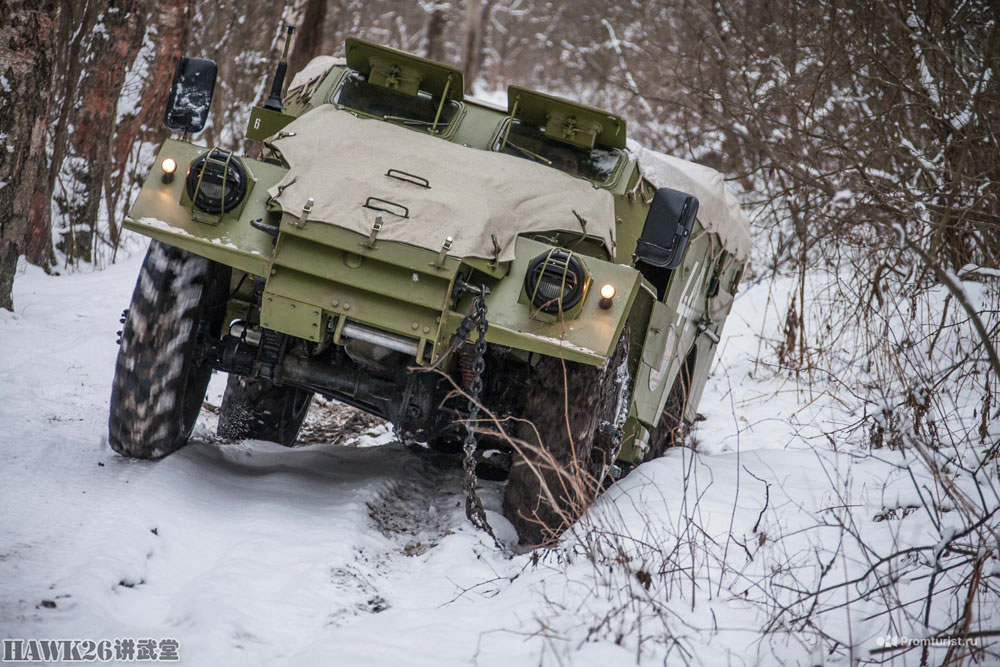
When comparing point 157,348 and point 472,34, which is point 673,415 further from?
point 472,34

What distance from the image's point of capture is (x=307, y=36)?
1235cm

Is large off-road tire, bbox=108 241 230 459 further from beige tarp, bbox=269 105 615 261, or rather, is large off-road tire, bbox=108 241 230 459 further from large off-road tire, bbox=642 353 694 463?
large off-road tire, bbox=642 353 694 463

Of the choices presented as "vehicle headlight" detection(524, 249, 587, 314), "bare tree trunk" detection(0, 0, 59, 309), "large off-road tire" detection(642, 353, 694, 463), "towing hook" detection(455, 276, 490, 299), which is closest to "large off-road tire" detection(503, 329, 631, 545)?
"vehicle headlight" detection(524, 249, 587, 314)

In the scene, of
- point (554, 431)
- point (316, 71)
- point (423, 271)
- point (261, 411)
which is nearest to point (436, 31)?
point (316, 71)

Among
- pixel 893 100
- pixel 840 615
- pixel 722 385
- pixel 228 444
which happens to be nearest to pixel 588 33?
pixel 722 385

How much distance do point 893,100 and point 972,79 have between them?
68 cm

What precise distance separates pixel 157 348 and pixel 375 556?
4.54 feet

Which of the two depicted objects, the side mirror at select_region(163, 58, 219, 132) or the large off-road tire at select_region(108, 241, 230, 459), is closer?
the large off-road tire at select_region(108, 241, 230, 459)

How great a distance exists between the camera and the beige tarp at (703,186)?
6.02 metres

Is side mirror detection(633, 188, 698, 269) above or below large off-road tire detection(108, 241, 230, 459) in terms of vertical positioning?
above

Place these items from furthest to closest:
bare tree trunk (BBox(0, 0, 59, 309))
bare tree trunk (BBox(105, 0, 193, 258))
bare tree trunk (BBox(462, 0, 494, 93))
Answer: bare tree trunk (BBox(462, 0, 494, 93)) < bare tree trunk (BBox(105, 0, 193, 258)) < bare tree trunk (BBox(0, 0, 59, 309))

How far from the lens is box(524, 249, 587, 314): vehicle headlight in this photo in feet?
14.5

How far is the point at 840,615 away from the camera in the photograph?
3830mm

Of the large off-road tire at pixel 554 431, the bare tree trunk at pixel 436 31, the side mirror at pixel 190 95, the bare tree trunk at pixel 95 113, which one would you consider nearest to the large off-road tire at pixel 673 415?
the large off-road tire at pixel 554 431
